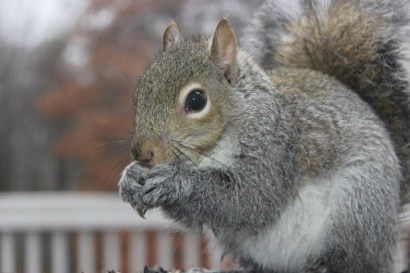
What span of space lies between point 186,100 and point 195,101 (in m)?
0.02

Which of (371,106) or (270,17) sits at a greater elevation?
(270,17)

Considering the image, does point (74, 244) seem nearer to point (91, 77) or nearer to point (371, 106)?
point (91, 77)

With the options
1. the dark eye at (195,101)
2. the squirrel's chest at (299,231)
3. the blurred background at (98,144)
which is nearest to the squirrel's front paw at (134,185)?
the dark eye at (195,101)

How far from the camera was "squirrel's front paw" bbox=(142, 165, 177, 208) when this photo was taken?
146 cm

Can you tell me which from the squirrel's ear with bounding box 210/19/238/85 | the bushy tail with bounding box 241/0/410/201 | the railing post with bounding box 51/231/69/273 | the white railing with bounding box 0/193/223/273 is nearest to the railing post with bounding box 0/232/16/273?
the white railing with bounding box 0/193/223/273

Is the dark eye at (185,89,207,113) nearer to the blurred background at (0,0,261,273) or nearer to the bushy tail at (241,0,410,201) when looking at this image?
the bushy tail at (241,0,410,201)

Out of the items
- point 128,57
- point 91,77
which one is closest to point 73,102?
point 91,77

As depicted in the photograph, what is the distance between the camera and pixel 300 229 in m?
1.57

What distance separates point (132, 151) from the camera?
4.59 feet

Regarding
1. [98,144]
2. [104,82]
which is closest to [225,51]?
[98,144]

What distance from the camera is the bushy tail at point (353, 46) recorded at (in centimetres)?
186

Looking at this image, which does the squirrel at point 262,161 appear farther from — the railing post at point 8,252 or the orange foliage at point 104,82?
the orange foliage at point 104,82

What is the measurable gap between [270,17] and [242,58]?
490 mm

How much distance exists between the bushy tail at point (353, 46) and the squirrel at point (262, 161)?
3.2 inches
